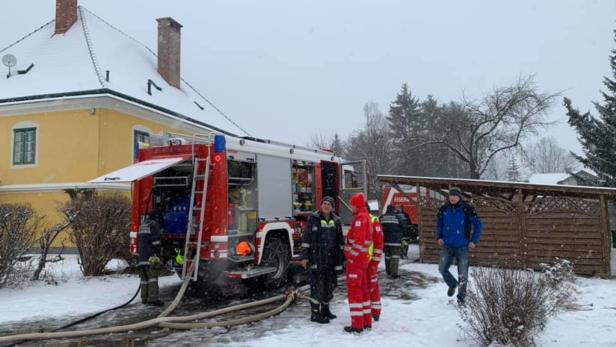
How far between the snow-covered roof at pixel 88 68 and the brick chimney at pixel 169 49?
47cm

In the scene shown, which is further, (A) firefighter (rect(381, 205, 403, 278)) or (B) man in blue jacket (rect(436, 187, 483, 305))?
(A) firefighter (rect(381, 205, 403, 278))

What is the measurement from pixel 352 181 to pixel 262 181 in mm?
4487

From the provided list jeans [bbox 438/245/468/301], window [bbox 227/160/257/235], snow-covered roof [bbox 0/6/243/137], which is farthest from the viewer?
snow-covered roof [bbox 0/6/243/137]

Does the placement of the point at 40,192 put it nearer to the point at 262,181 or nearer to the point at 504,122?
the point at 262,181

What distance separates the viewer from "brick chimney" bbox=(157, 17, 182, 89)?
25.1 metres

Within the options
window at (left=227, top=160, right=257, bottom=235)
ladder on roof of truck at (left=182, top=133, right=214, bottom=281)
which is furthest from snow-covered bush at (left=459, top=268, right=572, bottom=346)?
window at (left=227, top=160, right=257, bottom=235)

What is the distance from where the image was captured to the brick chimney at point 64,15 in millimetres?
22953

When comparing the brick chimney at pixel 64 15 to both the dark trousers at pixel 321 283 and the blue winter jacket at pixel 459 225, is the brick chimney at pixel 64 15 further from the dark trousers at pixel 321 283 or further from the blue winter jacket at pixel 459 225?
the blue winter jacket at pixel 459 225

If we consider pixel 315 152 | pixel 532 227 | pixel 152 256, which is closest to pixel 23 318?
pixel 152 256

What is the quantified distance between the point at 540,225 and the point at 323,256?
295 inches

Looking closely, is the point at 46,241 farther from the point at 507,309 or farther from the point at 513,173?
Result: the point at 513,173

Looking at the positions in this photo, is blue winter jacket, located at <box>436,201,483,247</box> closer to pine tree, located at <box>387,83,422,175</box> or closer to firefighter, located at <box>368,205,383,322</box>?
firefighter, located at <box>368,205,383,322</box>

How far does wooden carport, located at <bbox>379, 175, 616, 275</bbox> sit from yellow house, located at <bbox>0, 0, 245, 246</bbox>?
1125 centimetres

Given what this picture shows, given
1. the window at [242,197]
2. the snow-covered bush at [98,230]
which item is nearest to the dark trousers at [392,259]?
the window at [242,197]
